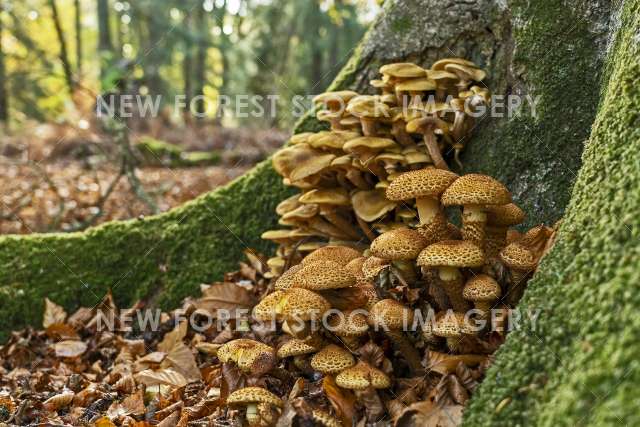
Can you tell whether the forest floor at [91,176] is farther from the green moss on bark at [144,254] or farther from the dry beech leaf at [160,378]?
the dry beech leaf at [160,378]

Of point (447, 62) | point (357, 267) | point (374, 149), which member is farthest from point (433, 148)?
point (357, 267)

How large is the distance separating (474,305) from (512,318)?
0.96 ft

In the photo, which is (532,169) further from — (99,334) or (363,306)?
(99,334)

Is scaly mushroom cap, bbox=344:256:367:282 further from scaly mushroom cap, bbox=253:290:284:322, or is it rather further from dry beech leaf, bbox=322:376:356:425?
dry beech leaf, bbox=322:376:356:425

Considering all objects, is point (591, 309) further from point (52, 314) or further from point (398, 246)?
point (52, 314)

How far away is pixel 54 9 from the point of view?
14945 mm

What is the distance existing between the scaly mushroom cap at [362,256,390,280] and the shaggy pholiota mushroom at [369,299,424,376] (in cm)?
22

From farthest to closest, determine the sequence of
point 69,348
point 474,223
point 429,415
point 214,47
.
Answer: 1. point 214,47
2. point 69,348
3. point 474,223
4. point 429,415

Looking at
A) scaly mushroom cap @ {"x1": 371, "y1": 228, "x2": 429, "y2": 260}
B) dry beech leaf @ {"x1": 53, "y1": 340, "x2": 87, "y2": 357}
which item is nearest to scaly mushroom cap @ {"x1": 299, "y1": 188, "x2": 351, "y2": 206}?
scaly mushroom cap @ {"x1": 371, "y1": 228, "x2": 429, "y2": 260}

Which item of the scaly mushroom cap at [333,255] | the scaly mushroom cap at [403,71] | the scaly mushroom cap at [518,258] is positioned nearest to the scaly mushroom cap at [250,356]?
the scaly mushroom cap at [333,255]

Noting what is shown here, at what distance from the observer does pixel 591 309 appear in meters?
2.23

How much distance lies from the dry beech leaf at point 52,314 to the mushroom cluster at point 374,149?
198 cm

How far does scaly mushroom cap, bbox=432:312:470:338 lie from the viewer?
9.53 ft

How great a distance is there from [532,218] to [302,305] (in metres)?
1.84
